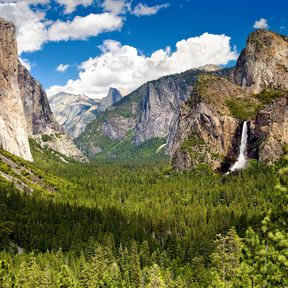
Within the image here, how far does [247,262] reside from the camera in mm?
34094

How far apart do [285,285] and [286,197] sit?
Result: 17.7 feet

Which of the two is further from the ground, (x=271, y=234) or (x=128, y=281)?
(x=271, y=234)

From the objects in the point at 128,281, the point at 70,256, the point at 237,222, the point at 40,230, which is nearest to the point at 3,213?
the point at 40,230

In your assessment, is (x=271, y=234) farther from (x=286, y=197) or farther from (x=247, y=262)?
(x=247, y=262)

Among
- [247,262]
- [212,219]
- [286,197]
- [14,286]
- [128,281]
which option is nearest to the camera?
[286,197]

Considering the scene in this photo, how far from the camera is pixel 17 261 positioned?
124 metres

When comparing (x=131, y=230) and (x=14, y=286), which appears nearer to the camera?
(x=14, y=286)

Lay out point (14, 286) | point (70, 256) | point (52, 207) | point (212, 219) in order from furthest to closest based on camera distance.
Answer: point (52, 207) < point (212, 219) < point (70, 256) < point (14, 286)

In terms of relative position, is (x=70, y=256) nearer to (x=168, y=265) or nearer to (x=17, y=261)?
(x=17, y=261)

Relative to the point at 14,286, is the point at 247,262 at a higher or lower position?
higher

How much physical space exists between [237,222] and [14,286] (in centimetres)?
10674

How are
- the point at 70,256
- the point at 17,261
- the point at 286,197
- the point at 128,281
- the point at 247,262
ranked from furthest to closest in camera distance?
the point at 70,256, the point at 17,261, the point at 128,281, the point at 247,262, the point at 286,197

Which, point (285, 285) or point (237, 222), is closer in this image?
point (285, 285)

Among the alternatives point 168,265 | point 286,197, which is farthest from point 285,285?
point 168,265
